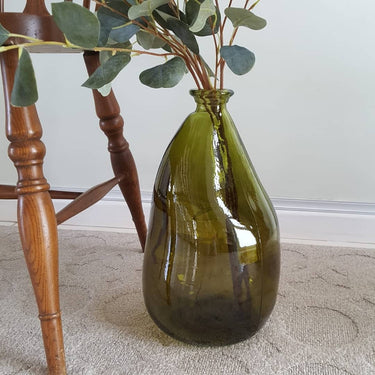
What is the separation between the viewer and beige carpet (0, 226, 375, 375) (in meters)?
0.62

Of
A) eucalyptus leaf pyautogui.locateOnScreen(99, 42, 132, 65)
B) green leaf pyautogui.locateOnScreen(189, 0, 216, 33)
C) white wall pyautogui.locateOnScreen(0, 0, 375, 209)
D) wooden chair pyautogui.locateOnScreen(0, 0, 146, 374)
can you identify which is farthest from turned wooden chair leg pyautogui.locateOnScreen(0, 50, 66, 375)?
white wall pyautogui.locateOnScreen(0, 0, 375, 209)

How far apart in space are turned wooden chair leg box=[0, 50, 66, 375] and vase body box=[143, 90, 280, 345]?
0.42 ft

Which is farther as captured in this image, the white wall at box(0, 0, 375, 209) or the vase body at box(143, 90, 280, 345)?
the white wall at box(0, 0, 375, 209)

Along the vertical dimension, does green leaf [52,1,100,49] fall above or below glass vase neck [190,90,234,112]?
above

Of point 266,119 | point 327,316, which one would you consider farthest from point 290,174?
point 327,316

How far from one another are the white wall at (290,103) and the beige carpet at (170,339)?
196mm

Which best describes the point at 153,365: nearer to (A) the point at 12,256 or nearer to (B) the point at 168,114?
(A) the point at 12,256

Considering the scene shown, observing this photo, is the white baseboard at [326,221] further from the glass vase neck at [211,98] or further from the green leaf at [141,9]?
the green leaf at [141,9]

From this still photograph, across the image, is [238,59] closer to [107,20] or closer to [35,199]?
[107,20]

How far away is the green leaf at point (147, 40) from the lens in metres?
0.54

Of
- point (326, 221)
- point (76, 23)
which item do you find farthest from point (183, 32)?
point (326, 221)

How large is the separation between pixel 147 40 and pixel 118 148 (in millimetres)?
389

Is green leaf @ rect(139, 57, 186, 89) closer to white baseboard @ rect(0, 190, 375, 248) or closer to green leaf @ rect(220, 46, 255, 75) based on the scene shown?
green leaf @ rect(220, 46, 255, 75)

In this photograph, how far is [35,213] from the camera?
1.89ft
